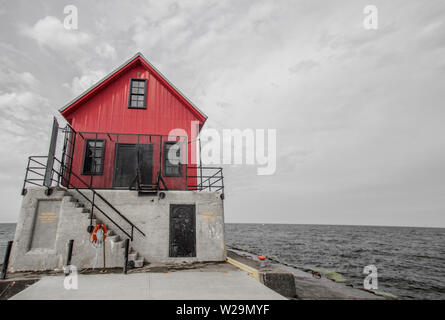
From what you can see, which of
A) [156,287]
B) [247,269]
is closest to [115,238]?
[156,287]

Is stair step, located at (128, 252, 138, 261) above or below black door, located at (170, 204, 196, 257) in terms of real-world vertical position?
below

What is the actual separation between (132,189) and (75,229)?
259cm

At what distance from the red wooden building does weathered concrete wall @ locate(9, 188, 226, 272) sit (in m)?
1.14

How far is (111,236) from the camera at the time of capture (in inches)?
360

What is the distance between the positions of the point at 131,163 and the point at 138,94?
13.4 feet

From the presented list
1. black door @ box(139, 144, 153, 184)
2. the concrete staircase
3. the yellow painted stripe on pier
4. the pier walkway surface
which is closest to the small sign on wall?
the concrete staircase

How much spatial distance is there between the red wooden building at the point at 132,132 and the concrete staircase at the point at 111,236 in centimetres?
177

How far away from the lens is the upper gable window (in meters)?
12.7

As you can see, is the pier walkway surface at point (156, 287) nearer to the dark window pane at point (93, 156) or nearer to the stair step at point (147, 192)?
the stair step at point (147, 192)

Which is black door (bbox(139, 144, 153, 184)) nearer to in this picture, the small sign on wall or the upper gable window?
the upper gable window

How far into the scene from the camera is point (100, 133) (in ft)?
37.8

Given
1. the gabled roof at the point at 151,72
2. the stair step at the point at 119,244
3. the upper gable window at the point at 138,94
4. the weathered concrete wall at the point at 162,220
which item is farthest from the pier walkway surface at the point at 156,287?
the upper gable window at the point at 138,94
